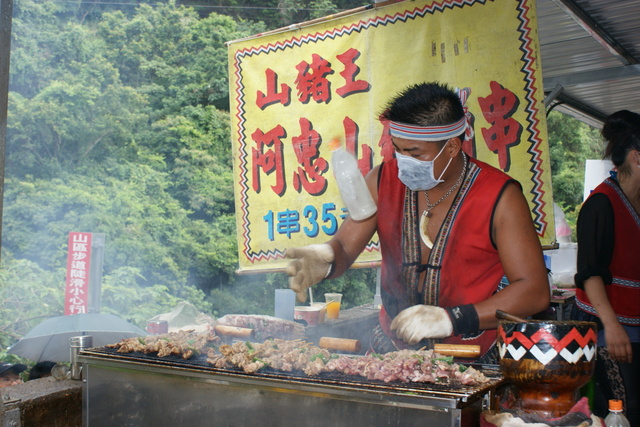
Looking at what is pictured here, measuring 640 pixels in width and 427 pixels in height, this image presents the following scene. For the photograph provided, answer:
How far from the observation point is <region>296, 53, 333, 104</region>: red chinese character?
4766 mm

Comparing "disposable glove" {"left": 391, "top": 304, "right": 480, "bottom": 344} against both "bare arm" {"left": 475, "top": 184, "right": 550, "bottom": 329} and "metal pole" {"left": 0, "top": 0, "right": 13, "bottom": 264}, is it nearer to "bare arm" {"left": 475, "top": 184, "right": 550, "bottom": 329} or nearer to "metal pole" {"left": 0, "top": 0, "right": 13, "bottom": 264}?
"bare arm" {"left": 475, "top": 184, "right": 550, "bottom": 329}

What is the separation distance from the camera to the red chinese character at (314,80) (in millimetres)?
4766

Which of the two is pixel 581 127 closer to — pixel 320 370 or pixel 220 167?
pixel 220 167

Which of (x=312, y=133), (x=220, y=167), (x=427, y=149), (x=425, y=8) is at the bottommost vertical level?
(x=427, y=149)

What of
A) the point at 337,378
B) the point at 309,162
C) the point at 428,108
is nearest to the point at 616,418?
the point at 337,378

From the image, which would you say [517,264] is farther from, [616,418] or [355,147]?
[355,147]

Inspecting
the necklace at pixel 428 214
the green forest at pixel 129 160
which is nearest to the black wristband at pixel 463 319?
the necklace at pixel 428 214

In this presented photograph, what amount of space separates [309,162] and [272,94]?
73 centimetres

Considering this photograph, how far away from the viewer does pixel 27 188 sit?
539 inches

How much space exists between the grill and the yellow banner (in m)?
1.99

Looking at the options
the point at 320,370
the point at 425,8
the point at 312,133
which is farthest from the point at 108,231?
the point at 320,370

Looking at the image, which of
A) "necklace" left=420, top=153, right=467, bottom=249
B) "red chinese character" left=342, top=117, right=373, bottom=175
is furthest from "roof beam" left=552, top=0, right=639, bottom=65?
"necklace" left=420, top=153, right=467, bottom=249

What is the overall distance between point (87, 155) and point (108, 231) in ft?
7.45

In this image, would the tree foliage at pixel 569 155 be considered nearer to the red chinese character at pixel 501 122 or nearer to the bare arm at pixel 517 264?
the red chinese character at pixel 501 122
